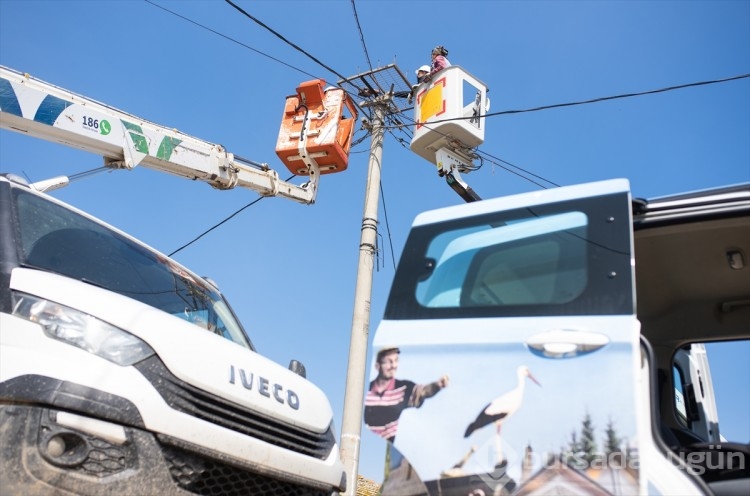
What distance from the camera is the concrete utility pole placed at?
8.78 meters

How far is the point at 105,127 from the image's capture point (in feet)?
27.3

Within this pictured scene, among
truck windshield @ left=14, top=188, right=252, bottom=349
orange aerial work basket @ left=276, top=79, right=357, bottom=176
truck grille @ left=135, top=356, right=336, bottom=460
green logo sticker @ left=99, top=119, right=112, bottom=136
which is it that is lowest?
truck grille @ left=135, top=356, right=336, bottom=460

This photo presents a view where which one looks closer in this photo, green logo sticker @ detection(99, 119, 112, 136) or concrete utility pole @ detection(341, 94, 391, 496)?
green logo sticker @ detection(99, 119, 112, 136)

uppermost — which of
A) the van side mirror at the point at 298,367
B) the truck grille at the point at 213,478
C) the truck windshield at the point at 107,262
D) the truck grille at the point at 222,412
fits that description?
the truck windshield at the point at 107,262

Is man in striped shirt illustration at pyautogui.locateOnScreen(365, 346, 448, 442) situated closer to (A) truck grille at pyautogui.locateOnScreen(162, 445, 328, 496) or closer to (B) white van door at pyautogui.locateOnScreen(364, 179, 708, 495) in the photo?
(B) white van door at pyautogui.locateOnScreen(364, 179, 708, 495)

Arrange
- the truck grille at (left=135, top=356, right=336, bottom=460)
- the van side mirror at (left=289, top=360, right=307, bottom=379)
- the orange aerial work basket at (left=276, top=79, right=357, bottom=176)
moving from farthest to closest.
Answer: the orange aerial work basket at (left=276, top=79, right=357, bottom=176)
the van side mirror at (left=289, top=360, right=307, bottom=379)
the truck grille at (left=135, top=356, right=336, bottom=460)

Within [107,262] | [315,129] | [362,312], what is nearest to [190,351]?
[107,262]

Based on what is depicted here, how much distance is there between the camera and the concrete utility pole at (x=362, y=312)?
8.78m

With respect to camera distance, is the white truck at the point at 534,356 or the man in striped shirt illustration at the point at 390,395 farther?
the man in striped shirt illustration at the point at 390,395

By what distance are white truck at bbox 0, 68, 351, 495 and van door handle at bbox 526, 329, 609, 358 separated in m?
1.82

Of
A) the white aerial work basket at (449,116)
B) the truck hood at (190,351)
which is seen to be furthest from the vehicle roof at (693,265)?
the white aerial work basket at (449,116)

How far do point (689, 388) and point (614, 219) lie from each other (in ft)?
9.15

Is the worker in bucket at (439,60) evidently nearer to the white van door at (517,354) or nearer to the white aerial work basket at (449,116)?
the white aerial work basket at (449,116)

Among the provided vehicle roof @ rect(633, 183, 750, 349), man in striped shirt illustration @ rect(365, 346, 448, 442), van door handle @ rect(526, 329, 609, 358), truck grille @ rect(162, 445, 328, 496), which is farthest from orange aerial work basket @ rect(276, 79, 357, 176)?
van door handle @ rect(526, 329, 609, 358)
